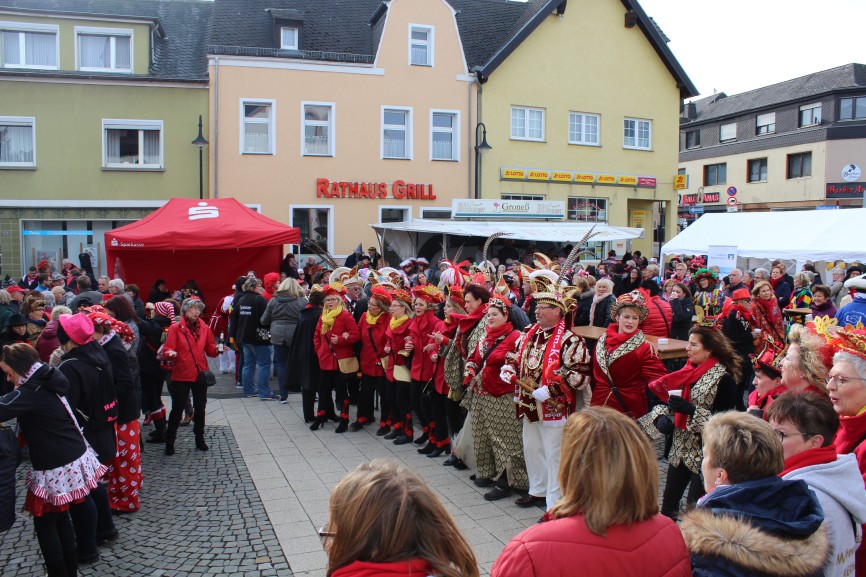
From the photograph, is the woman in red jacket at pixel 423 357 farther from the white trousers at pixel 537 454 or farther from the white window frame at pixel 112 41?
the white window frame at pixel 112 41

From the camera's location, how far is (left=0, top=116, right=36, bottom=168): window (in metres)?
21.1

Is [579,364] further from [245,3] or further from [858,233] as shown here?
[245,3]

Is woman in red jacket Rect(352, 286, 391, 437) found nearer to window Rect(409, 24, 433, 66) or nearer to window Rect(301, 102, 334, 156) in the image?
window Rect(301, 102, 334, 156)

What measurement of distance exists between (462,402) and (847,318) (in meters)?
3.60

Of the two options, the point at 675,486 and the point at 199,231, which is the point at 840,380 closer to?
the point at 675,486

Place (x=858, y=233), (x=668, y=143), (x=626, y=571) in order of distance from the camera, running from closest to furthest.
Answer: (x=626, y=571) → (x=858, y=233) → (x=668, y=143)

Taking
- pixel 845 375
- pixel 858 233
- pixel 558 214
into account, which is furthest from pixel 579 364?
pixel 558 214

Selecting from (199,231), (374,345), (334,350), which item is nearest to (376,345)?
(374,345)

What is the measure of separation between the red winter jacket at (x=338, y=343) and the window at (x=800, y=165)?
125 feet

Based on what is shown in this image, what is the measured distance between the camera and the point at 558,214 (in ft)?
72.0

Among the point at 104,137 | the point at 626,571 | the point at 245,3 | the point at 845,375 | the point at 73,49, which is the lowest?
the point at 626,571

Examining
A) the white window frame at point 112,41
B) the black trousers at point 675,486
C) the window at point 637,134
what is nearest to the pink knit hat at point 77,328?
the black trousers at point 675,486

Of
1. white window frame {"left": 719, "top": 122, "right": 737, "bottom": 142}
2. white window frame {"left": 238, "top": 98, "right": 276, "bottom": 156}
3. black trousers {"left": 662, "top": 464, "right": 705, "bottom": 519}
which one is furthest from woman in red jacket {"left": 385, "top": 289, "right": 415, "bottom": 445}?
white window frame {"left": 719, "top": 122, "right": 737, "bottom": 142}

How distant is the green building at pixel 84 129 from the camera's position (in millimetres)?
21094
